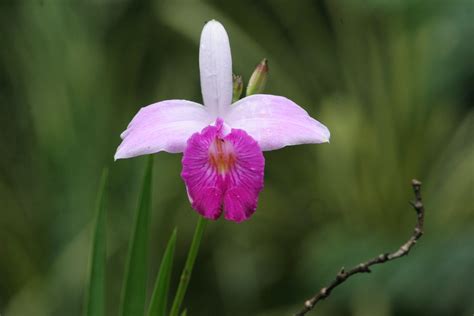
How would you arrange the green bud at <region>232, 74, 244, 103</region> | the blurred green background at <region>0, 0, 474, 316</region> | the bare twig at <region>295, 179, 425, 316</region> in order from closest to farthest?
the bare twig at <region>295, 179, 425, 316</region>
the green bud at <region>232, 74, 244, 103</region>
the blurred green background at <region>0, 0, 474, 316</region>

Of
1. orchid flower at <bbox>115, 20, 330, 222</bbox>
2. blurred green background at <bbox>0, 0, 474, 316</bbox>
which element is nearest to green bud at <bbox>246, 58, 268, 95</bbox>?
orchid flower at <bbox>115, 20, 330, 222</bbox>

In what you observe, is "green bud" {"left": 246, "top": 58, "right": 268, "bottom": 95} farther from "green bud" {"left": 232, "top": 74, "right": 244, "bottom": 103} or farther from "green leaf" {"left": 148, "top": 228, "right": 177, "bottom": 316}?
"green leaf" {"left": 148, "top": 228, "right": 177, "bottom": 316}

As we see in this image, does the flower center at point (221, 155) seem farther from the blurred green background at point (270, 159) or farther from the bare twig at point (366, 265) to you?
the blurred green background at point (270, 159)

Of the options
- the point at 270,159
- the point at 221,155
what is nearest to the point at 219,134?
the point at 221,155

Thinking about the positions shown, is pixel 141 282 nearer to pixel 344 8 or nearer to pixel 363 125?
pixel 363 125

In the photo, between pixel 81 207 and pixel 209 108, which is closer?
pixel 209 108

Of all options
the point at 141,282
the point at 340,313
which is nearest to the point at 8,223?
the point at 340,313
